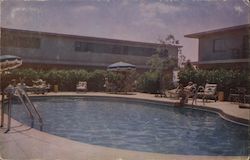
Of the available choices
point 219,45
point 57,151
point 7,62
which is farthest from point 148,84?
point 57,151

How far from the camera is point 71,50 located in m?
12.2

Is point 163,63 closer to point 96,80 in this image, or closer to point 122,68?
point 122,68

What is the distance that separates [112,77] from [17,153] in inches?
361

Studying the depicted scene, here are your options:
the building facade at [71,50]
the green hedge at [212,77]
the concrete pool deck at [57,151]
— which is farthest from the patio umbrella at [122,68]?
the concrete pool deck at [57,151]

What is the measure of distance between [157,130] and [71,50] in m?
5.74

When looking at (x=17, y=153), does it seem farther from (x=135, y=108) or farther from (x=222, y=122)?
(x=135, y=108)

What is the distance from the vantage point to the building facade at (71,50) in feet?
19.4

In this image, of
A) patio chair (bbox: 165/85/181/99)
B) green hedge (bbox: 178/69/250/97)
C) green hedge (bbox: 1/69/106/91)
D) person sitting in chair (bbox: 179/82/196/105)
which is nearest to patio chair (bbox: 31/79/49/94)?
green hedge (bbox: 1/69/106/91)

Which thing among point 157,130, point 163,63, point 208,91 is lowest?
point 157,130

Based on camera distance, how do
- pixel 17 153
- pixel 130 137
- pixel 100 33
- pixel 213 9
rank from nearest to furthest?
pixel 17 153 → pixel 213 9 → pixel 100 33 → pixel 130 137

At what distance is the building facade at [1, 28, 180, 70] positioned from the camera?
5.92 m

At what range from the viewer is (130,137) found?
6660mm

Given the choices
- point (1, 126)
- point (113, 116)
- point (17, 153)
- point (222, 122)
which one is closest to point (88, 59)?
point (113, 116)

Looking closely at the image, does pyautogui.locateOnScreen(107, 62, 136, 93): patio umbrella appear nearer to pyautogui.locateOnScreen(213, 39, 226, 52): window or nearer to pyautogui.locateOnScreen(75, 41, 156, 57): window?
pyautogui.locateOnScreen(75, 41, 156, 57): window
